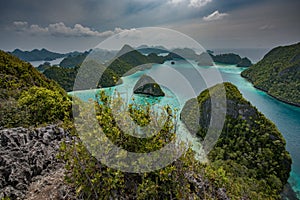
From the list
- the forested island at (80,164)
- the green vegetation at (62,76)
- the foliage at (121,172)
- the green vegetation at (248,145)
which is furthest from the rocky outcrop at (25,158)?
the green vegetation at (62,76)

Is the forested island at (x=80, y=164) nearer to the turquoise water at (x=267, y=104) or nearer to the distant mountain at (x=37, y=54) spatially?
the turquoise water at (x=267, y=104)

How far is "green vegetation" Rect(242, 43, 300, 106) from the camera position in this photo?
51.6 meters

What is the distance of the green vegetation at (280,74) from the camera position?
51.6 m

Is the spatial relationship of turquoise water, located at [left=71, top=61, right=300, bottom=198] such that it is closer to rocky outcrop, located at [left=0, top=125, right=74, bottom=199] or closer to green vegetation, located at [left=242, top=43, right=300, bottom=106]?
green vegetation, located at [left=242, top=43, right=300, bottom=106]

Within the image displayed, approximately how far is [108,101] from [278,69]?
250 ft

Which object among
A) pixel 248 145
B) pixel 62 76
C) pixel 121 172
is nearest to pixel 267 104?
pixel 248 145

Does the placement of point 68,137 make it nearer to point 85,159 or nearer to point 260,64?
point 85,159

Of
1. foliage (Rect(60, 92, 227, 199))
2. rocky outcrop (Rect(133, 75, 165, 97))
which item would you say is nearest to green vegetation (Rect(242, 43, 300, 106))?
rocky outcrop (Rect(133, 75, 165, 97))

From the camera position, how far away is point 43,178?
422cm

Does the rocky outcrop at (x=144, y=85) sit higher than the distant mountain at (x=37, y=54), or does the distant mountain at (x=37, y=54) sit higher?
the distant mountain at (x=37, y=54)

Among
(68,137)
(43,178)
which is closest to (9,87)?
(68,137)

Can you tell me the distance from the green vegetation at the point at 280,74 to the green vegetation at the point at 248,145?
2620cm

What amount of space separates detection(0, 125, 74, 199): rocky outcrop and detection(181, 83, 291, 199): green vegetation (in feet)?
51.7

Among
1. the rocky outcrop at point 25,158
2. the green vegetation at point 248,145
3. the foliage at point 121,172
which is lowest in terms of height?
the green vegetation at point 248,145
